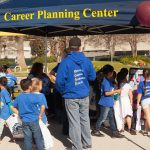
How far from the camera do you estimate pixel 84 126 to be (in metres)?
6.97

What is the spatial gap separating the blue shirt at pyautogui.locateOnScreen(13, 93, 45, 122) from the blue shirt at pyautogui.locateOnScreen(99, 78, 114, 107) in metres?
1.89

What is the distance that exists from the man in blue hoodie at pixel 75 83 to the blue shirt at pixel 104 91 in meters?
1.16

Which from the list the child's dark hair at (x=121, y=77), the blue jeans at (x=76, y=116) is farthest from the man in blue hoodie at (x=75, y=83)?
the child's dark hair at (x=121, y=77)

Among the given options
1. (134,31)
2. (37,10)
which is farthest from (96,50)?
(37,10)

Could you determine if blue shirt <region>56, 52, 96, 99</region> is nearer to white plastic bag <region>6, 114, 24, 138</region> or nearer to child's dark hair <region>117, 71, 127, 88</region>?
white plastic bag <region>6, 114, 24, 138</region>

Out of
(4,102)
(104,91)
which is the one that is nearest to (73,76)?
(104,91)

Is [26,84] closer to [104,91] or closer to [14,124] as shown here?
[14,124]

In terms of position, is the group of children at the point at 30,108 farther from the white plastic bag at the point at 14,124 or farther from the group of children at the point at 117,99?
the group of children at the point at 117,99

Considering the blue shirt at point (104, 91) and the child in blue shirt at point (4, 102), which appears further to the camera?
the blue shirt at point (104, 91)

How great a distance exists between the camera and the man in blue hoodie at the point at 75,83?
21.8ft

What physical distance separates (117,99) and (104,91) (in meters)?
0.70

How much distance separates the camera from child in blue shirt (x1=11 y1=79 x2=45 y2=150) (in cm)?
635

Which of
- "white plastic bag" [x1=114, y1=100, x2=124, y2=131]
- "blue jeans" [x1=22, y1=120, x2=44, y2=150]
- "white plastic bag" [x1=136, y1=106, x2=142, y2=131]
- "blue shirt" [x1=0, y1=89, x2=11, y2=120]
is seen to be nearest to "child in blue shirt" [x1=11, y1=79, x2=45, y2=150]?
"blue jeans" [x1=22, y1=120, x2=44, y2=150]

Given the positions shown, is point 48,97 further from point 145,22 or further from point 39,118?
point 145,22
